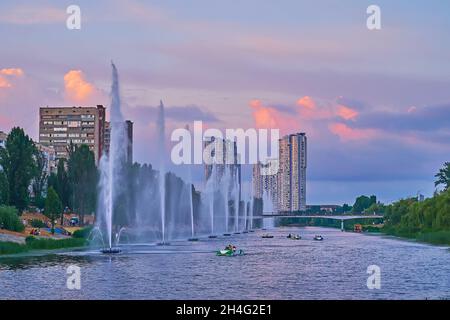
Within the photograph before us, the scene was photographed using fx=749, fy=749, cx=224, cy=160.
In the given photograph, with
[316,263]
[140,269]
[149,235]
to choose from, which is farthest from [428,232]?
[140,269]

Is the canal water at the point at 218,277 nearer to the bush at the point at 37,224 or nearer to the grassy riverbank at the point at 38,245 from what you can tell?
the grassy riverbank at the point at 38,245

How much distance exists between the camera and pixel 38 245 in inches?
3452

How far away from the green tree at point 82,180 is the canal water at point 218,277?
37.9m

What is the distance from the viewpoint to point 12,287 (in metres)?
50.4

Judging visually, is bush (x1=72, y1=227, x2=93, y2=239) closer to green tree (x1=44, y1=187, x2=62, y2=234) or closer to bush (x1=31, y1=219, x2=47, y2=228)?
green tree (x1=44, y1=187, x2=62, y2=234)

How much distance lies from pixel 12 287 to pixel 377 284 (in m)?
26.4

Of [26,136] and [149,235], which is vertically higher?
[26,136]

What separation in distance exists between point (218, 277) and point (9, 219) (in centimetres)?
4062

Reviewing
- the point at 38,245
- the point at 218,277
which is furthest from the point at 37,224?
the point at 218,277

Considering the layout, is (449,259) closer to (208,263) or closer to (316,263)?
(316,263)

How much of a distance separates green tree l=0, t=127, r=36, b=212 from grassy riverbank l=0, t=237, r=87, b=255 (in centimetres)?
1218

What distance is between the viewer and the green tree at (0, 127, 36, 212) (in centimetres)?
10294
